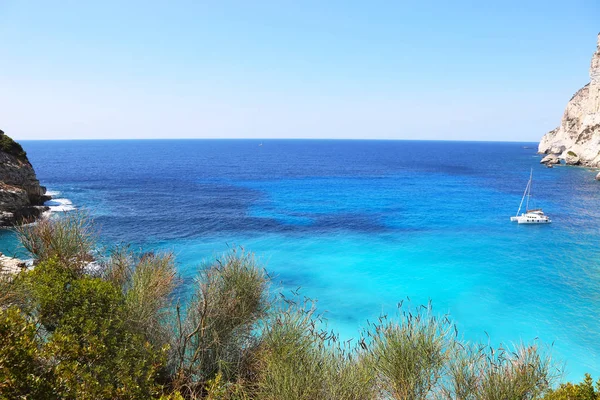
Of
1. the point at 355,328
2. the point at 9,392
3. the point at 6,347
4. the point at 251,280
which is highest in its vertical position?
the point at 6,347

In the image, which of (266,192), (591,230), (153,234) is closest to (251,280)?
(153,234)

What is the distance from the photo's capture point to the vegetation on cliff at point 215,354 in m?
9.12

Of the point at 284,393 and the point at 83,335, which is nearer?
the point at 284,393

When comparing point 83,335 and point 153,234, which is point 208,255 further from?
point 83,335

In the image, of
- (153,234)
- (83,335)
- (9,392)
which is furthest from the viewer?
(153,234)

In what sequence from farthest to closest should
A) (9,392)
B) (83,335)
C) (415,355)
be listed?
(415,355), (83,335), (9,392)

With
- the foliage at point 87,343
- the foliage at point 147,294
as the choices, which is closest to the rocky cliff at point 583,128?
the foliage at point 147,294

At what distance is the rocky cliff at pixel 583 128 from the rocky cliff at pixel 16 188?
468ft

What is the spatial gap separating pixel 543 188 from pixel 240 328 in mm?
94080

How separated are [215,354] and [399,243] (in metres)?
35.3

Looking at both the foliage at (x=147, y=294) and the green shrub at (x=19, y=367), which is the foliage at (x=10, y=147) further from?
the green shrub at (x=19, y=367)

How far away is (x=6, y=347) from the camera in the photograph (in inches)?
307

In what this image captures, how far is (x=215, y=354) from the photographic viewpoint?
1489cm

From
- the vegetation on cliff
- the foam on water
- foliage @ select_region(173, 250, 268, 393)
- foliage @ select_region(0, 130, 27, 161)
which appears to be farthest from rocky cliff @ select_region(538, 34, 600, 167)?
foliage @ select_region(0, 130, 27, 161)
